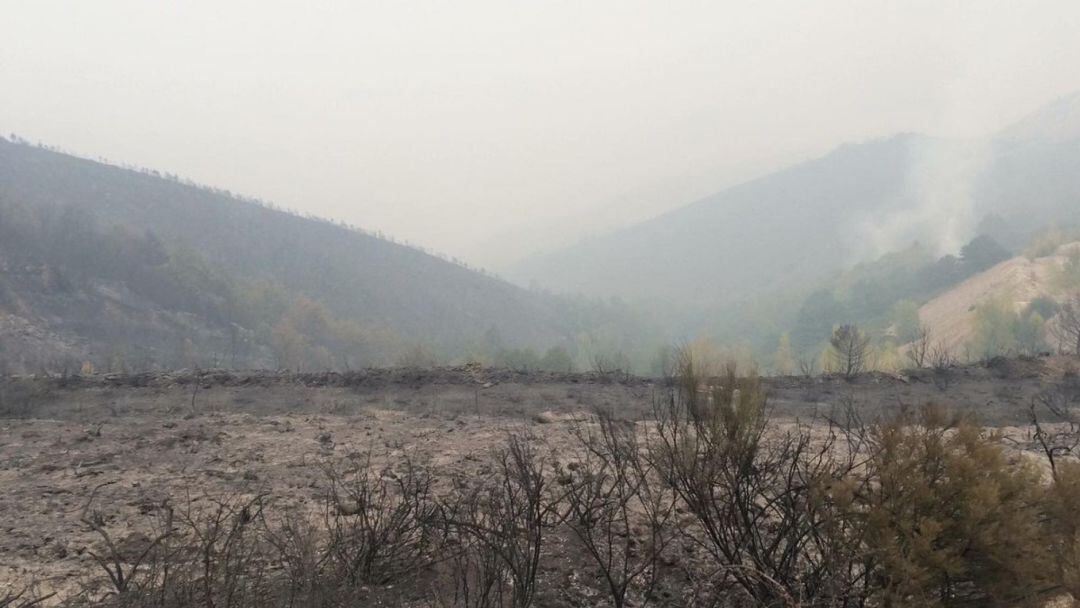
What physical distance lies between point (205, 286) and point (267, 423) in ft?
237

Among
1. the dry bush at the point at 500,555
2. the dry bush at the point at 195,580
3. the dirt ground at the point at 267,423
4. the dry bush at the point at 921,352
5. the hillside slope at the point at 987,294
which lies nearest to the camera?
the dry bush at the point at 195,580

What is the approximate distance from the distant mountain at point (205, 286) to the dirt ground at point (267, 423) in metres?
28.9

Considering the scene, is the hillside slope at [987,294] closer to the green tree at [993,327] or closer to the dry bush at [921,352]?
the green tree at [993,327]

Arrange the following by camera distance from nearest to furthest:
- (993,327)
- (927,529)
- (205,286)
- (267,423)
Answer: (927,529) → (267,423) → (993,327) → (205,286)

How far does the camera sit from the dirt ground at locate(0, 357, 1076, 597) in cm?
786

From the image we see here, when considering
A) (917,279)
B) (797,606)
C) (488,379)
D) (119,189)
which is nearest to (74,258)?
(119,189)

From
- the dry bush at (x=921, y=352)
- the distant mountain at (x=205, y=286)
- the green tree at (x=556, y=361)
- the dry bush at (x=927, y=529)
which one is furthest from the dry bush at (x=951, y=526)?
the green tree at (x=556, y=361)

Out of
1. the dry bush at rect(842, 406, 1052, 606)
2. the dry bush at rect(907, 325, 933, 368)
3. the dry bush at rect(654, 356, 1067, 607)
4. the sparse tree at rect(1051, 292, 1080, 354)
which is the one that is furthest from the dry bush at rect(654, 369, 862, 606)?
the sparse tree at rect(1051, 292, 1080, 354)

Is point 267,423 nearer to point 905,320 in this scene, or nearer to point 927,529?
point 927,529

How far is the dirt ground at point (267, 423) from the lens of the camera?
7.86 meters

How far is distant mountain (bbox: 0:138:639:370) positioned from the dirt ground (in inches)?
1137

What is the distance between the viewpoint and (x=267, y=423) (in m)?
12.5

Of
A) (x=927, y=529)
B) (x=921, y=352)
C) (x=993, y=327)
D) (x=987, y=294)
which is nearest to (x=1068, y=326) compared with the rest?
(x=993, y=327)

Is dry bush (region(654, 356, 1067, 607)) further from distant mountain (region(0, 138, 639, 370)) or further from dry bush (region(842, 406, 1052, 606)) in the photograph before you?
distant mountain (region(0, 138, 639, 370))
